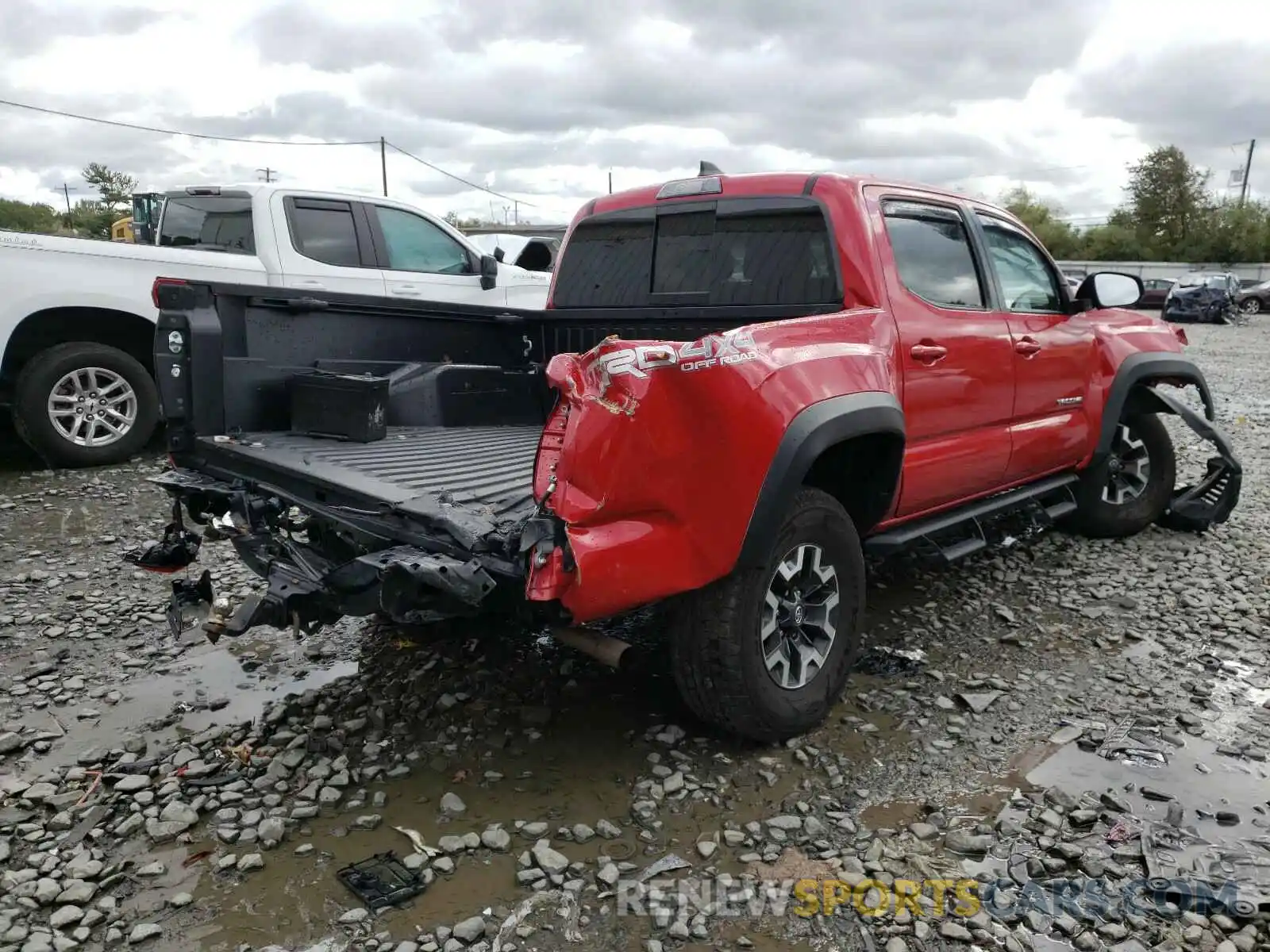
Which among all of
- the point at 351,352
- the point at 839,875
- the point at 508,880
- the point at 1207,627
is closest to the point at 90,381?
the point at 351,352

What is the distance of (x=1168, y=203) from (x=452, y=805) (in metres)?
67.5

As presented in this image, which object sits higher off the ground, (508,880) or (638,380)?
(638,380)

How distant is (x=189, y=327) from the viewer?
3543 millimetres

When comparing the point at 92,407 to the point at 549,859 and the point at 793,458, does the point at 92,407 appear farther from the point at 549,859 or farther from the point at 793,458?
the point at 793,458

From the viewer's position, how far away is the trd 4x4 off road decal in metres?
2.75

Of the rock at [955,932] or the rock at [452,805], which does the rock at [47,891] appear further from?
the rock at [955,932]

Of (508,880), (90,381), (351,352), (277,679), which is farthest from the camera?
(90,381)

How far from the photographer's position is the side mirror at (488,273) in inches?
323

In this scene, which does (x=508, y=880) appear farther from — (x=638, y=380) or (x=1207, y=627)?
(x=1207, y=627)

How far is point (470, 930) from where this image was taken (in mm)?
2463

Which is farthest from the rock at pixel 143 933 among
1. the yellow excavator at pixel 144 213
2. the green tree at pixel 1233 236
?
the green tree at pixel 1233 236

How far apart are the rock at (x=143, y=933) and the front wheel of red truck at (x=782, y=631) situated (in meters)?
1.65

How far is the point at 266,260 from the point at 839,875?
21.3 ft

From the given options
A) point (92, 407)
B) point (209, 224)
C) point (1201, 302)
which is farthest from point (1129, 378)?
point (1201, 302)
